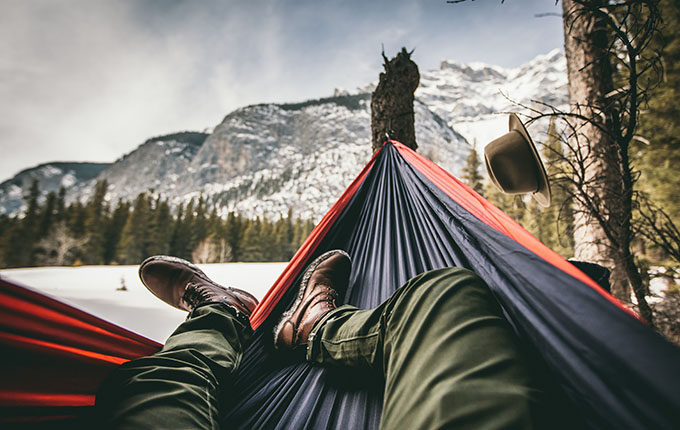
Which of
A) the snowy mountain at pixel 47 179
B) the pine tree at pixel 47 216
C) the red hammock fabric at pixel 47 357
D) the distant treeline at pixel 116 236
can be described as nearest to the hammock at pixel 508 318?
the red hammock fabric at pixel 47 357

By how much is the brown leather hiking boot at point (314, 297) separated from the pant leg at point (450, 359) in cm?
35

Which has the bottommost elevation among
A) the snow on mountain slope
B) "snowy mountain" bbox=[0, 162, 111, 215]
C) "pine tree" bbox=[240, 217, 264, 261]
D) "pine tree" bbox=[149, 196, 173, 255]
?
"pine tree" bbox=[240, 217, 264, 261]

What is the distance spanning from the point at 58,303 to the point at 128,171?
85.6 metres

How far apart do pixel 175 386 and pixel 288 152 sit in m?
61.3

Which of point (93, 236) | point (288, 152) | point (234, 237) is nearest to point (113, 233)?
point (93, 236)

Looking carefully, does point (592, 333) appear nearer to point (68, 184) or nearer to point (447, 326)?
point (447, 326)

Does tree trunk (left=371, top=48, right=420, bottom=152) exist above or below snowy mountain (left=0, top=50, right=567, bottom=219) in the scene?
below

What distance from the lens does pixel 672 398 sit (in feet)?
0.89

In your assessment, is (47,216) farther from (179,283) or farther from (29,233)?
(179,283)

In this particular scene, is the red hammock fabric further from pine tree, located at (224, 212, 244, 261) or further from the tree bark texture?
pine tree, located at (224, 212, 244, 261)

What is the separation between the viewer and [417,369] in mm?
426

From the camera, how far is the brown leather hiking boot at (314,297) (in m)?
0.90

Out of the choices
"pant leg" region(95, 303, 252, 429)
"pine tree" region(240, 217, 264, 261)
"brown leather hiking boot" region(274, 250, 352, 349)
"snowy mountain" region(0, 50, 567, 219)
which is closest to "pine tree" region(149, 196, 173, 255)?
"pine tree" region(240, 217, 264, 261)

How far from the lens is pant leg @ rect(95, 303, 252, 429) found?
17.2 inches
